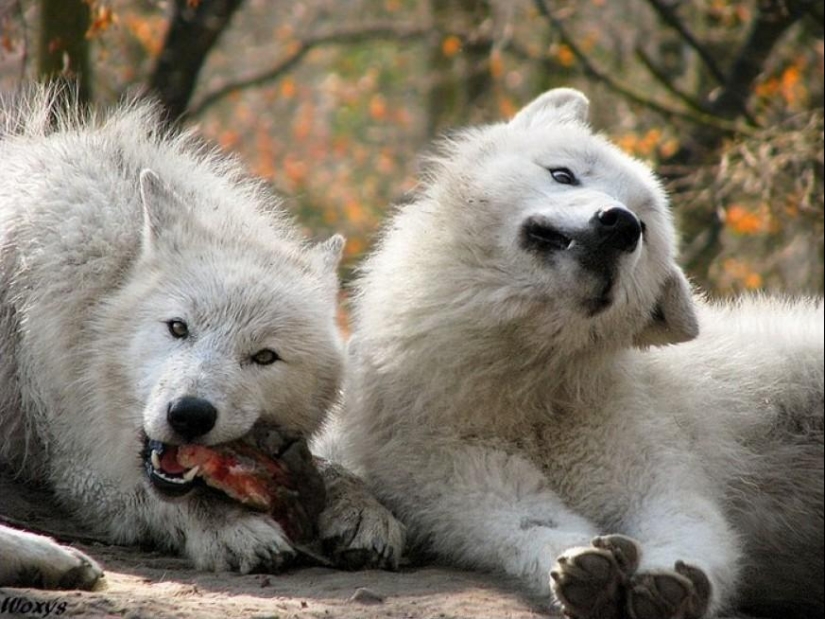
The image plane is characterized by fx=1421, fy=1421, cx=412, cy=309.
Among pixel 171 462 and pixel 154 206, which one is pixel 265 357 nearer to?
pixel 171 462

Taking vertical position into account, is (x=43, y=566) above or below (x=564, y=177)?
below

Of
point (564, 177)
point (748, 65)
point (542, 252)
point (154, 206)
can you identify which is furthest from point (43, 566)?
point (748, 65)

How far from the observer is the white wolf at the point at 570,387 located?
5395 mm

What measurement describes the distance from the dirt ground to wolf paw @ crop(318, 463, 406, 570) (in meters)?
0.09

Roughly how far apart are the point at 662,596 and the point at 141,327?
7.87 feet

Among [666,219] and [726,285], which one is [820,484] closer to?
[666,219]

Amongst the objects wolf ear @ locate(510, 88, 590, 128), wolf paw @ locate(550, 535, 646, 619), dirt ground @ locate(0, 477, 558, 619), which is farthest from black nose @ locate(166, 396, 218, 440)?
wolf ear @ locate(510, 88, 590, 128)

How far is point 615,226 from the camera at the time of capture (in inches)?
211

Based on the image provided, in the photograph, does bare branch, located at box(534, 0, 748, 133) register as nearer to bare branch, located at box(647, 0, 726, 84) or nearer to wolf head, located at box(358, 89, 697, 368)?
bare branch, located at box(647, 0, 726, 84)

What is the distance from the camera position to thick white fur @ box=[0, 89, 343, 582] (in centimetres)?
553

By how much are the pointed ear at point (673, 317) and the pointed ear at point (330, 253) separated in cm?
144

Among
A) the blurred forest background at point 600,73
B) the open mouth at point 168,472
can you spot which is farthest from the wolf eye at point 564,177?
the open mouth at point 168,472

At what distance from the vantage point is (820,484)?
571 centimetres

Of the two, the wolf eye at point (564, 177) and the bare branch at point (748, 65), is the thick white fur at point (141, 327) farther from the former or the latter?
the bare branch at point (748, 65)
